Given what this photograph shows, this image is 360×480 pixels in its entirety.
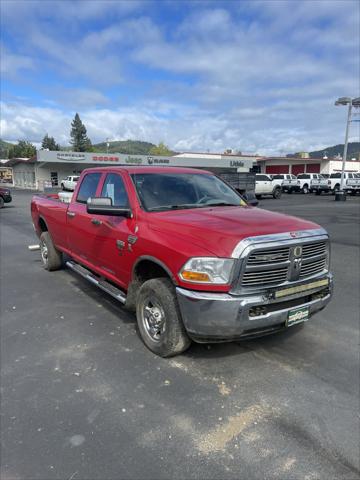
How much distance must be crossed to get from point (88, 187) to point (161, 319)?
104 inches

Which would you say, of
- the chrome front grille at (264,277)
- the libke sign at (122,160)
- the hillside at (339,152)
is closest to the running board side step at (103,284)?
the chrome front grille at (264,277)

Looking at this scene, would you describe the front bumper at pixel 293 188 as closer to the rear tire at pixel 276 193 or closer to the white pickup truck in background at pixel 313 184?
the white pickup truck in background at pixel 313 184

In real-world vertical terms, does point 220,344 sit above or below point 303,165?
below

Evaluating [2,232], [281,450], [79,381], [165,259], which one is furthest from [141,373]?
[2,232]

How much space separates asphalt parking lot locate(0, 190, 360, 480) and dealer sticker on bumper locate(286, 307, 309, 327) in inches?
19.8

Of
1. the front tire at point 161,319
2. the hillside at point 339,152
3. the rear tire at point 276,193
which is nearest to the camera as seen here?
the front tire at point 161,319

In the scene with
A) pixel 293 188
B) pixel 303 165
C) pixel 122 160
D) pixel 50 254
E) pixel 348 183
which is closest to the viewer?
pixel 50 254

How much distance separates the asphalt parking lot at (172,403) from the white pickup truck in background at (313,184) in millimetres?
34352

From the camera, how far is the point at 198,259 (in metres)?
3.08

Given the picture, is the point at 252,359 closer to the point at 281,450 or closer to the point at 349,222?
the point at 281,450

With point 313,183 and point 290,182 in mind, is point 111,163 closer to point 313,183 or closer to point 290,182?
point 290,182

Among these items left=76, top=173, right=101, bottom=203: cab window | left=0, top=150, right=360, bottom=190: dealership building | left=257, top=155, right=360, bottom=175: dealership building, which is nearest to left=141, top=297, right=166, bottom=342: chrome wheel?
left=76, top=173, right=101, bottom=203: cab window

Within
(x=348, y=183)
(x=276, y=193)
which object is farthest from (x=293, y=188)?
(x=276, y=193)

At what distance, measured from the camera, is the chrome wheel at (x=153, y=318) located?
3.61m
